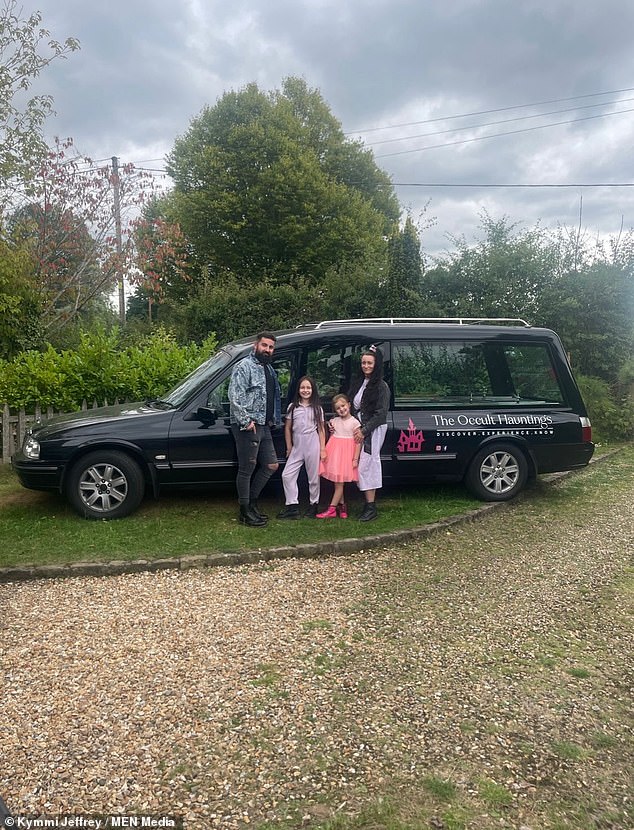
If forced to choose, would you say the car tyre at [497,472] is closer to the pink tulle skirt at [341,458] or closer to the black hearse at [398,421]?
the black hearse at [398,421]

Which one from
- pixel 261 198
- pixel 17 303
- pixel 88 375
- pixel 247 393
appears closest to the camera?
pixel 247 393

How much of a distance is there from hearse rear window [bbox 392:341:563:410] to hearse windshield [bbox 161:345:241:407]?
5.94ft

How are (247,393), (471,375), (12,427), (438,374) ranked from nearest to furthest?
1. (247,393)
2. (438,374)
3. (471,375)
4. (12,427)

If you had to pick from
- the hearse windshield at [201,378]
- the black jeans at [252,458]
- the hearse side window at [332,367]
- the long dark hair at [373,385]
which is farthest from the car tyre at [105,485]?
the long dark hair at [373,385]

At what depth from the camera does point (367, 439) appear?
5977 millimetres

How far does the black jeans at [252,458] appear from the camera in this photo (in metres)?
5.69

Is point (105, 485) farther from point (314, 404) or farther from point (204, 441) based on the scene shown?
point (314, 404)

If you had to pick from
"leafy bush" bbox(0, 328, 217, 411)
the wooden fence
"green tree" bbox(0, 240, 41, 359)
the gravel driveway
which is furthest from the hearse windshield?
"green tree" bbox(0, 240, 41, 359)

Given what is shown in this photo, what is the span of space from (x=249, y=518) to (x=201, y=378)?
1634mm

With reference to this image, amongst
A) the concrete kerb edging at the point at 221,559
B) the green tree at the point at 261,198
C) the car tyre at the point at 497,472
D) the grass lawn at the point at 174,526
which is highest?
the green tree at the point at 261,198

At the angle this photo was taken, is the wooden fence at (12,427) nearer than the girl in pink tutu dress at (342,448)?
No

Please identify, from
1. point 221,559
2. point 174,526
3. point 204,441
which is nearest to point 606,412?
point 204,441

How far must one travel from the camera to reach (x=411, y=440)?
638 cm

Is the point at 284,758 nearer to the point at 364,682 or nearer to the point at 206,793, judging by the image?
the point at 206,793
